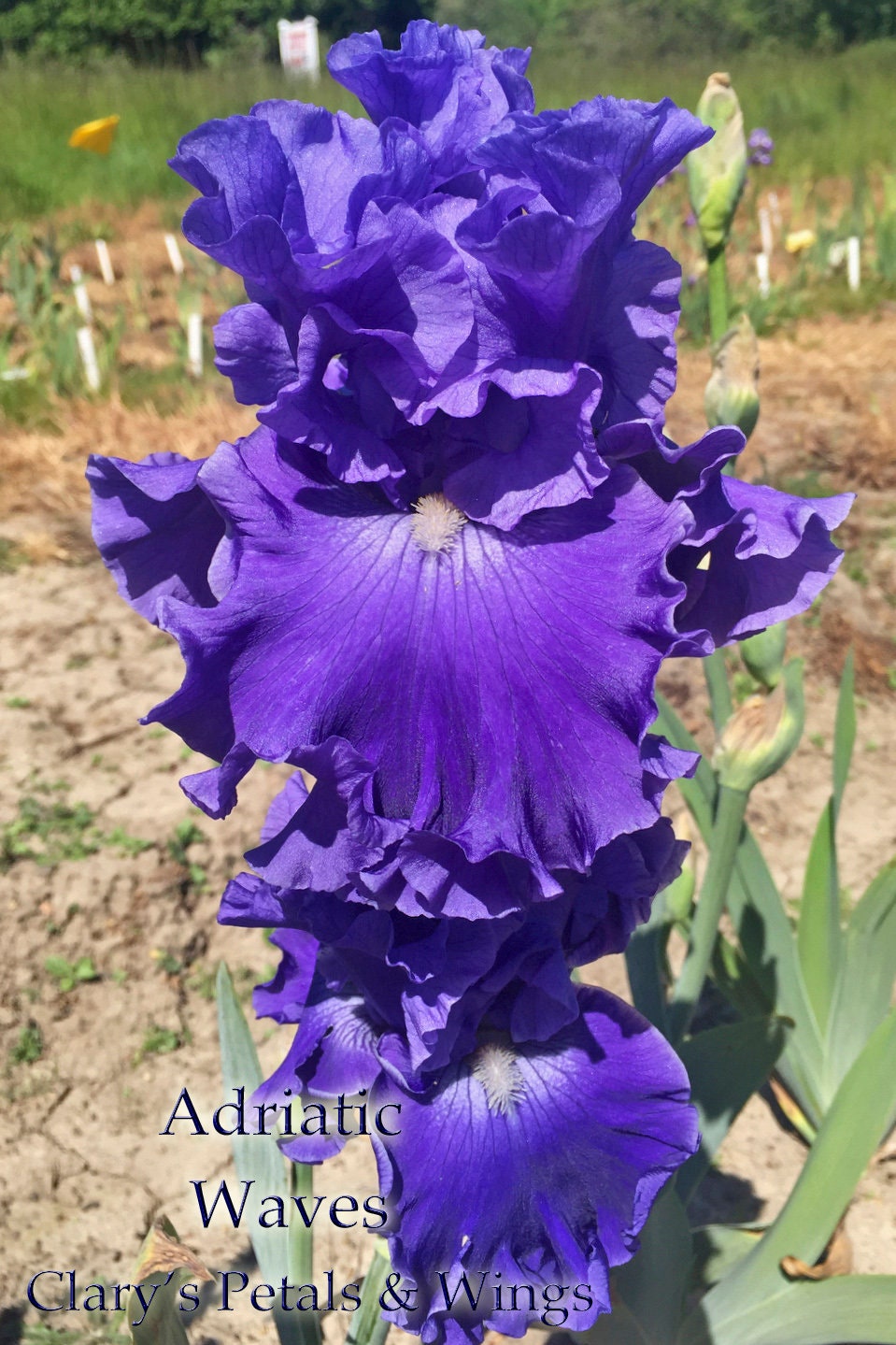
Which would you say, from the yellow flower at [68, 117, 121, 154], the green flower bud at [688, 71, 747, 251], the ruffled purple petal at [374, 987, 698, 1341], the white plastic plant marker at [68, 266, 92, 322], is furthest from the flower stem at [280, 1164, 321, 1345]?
the yellow flower at [68, 117, 121, 154]

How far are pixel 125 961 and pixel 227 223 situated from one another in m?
1.77

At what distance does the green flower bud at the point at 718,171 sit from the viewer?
1.35 m

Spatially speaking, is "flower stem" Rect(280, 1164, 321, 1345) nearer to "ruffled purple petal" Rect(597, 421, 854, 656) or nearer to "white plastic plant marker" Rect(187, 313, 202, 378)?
"ruffled purple petal" Rect(597, 421, 854, 656)

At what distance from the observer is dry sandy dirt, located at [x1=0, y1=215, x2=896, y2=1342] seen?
1.77 meters

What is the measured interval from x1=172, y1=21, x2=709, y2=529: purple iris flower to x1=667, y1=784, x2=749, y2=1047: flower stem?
0.56 meters

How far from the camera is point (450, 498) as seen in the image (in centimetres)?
81

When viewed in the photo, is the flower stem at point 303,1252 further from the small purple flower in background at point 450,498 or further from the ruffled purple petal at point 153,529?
the ruffled purple petal at point 153,529

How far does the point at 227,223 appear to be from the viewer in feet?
2.40

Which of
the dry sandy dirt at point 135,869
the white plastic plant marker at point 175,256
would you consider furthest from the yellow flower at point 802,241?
the white plastic plant marker at point 175,256

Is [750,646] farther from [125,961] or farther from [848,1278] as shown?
[125,961]

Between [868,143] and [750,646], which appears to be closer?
[750,646]

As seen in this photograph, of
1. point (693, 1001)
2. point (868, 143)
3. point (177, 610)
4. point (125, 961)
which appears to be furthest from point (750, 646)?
point (868, 143)

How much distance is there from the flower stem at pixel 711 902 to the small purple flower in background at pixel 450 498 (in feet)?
1.35

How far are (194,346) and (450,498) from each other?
394 centimetres
